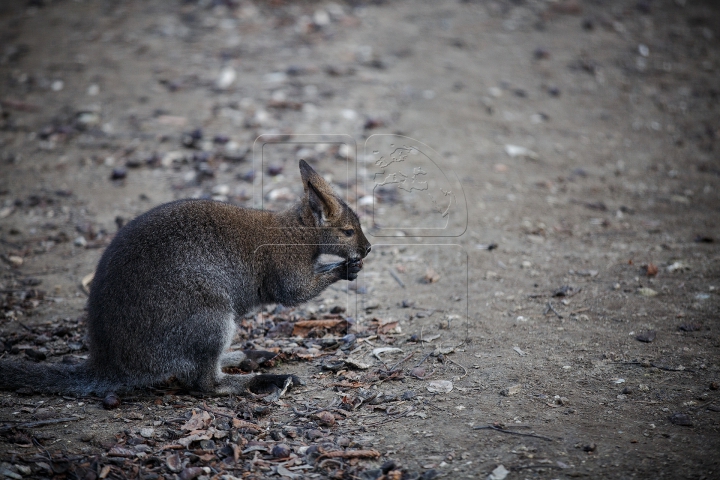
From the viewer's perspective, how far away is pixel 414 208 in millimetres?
7246

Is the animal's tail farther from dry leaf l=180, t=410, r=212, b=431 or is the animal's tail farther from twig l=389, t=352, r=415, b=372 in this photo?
twig l=389, t=352, r=415, b=372

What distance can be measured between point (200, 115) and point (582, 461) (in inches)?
270

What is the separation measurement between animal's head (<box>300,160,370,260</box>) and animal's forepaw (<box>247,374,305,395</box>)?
104 centimetres

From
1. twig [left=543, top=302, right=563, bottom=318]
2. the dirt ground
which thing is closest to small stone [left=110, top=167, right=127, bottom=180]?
the dirt ground

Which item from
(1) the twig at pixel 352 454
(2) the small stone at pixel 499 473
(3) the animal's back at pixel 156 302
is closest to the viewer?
(2) the small stone at pixel 499 473

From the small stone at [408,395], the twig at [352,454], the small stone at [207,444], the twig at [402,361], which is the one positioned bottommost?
the twig at [402,361]

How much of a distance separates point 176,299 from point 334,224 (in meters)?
1.36

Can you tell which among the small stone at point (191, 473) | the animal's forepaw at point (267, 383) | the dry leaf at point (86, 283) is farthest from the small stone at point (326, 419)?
the dry leaf at point (86, 283)

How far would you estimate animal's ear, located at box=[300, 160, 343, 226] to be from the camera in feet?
15.7

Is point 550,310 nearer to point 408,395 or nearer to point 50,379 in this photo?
point 408,395

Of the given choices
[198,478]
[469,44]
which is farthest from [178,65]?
[198,478]

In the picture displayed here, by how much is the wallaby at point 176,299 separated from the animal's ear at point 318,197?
0.10 feet

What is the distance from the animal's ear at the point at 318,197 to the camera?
4793 millimetres

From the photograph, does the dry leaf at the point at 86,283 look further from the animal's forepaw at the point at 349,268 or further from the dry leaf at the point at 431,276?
the dry leaf at the point at 431,276
